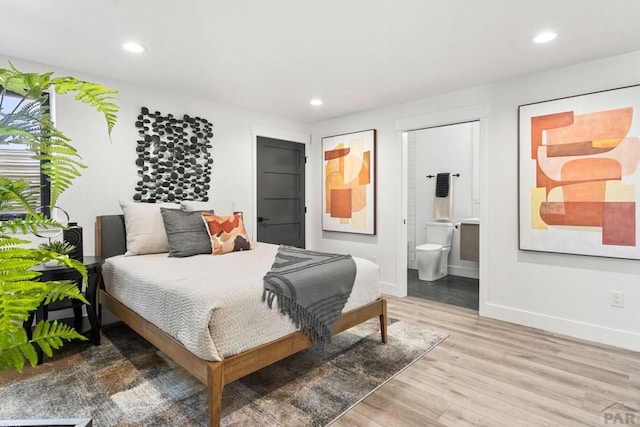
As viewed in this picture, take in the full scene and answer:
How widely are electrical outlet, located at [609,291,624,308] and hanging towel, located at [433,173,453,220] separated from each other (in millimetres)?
2617

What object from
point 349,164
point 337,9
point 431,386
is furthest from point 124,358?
point 349,164

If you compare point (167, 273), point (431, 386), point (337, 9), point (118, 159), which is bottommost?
point (431, 386)

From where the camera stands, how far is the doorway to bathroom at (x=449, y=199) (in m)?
4.96

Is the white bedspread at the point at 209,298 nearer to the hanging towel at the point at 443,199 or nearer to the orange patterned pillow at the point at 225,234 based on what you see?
the orange patterned pillow at the point at 225,234

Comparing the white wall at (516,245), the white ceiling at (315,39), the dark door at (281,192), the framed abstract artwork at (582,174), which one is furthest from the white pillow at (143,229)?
the framed abstract artwork at (582,174)

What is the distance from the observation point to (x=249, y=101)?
4090mm

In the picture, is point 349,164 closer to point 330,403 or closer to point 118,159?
point 118,159

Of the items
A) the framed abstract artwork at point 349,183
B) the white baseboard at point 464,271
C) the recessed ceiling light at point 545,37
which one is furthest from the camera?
the white baseboard at point 464,271

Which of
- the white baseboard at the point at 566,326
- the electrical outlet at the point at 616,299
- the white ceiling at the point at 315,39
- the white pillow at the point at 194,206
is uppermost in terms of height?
the white ceiling at the point at 315,39

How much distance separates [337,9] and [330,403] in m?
2.35

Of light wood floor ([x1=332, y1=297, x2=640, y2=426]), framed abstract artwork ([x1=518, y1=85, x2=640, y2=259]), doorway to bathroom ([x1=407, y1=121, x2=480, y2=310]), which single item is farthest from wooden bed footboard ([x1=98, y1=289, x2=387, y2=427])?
doorway to bathroom ([x1=407, y1=121, x2=480, y2=310])

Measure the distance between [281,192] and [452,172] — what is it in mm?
2665

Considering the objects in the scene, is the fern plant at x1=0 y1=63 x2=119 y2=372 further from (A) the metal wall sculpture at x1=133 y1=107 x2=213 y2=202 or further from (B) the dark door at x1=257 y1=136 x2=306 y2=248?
(B) the dark door at x1=257 y1=136 x2=306 y2=248

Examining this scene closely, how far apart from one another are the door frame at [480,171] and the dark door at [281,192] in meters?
1.52
